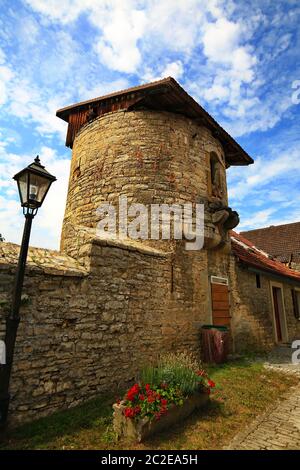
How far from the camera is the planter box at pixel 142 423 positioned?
10.7 feet

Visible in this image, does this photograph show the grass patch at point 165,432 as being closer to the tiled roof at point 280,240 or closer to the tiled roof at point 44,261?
the tiled roof at point 44,261

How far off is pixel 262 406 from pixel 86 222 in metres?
→ 5.58

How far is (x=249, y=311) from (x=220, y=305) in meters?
1.86

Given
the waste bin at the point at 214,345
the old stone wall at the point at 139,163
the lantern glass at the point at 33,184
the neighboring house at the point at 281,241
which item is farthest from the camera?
the neighboring house at the point at 281,241

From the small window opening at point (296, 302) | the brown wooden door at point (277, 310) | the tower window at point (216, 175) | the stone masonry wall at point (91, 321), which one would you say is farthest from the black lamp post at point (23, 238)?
the small window opening at point (296, 302)

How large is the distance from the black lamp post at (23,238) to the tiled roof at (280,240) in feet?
55.2

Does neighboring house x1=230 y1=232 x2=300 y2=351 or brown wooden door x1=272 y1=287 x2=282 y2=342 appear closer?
neighboring house x1=230 y1=232 x2=300 y2=351

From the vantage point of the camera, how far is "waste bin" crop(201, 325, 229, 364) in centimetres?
659

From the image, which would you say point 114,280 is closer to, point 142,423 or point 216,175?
point 142,423

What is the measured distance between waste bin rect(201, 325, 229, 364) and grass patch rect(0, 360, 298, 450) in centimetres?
138

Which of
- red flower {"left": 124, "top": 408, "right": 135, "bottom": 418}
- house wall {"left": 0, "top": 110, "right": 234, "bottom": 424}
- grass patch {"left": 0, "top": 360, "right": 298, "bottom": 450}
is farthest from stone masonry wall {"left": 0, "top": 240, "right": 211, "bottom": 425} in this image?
red flower {"left": 124, "top": 408, "right": 135, "bottom": 418}

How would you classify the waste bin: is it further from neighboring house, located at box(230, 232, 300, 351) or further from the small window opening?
the small window opening

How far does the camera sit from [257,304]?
9.45 m

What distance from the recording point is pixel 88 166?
8.07 metres
